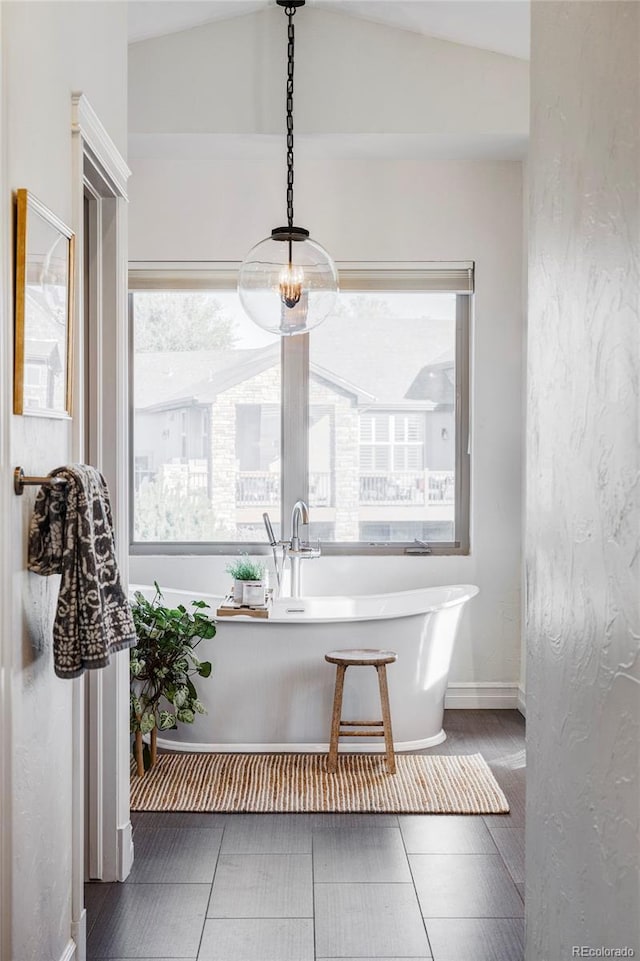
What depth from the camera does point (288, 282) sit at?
3537 millimetres

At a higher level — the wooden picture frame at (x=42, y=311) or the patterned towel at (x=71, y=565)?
the wooden picture frame at (x=42, y=311)

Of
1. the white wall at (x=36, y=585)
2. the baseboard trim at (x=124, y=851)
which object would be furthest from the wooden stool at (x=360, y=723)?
the white wall at (x=36, y=585)

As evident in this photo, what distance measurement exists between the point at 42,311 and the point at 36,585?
22.8 inches

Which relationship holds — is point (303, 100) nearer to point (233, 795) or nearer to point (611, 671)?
point (233, 795)

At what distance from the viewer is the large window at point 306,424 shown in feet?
16.1

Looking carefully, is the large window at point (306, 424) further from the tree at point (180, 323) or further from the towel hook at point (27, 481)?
the towel hook at point (27, 481)

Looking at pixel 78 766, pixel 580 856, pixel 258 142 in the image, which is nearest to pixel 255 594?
pixel 78 766

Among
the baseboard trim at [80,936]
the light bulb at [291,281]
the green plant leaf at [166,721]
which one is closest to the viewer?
the baseboard trim at [80,936]

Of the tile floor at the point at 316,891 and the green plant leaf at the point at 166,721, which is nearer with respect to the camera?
the tile floor at the point at 316,891

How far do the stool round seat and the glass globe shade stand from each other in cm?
139

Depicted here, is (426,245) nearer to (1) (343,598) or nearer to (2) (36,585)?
(1) (343,598)

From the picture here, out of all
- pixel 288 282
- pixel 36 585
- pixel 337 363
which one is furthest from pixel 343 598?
pixel 36 585

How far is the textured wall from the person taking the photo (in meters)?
1.04

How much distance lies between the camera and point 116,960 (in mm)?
2375
